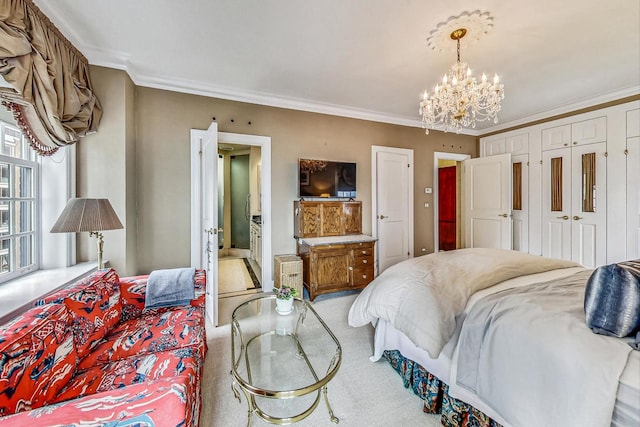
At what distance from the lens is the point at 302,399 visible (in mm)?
1622

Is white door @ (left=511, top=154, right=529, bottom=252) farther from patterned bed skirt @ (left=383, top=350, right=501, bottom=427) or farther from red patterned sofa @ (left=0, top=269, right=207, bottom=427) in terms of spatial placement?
red patterned sofa @ (left=0, top=269, right=207, bottom=427)

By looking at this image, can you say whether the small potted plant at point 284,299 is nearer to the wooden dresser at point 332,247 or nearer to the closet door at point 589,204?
the wooden dresser at point 332,247

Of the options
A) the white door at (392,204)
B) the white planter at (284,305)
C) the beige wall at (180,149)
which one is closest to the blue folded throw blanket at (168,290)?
the white planter at (284,305)

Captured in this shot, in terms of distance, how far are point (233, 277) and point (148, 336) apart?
9.24 feet

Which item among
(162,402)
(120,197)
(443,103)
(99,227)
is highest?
(443,103)

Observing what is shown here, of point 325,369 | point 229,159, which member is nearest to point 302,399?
point 325,369

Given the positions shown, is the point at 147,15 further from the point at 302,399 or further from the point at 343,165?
the point at 302,399

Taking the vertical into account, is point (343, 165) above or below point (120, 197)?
above

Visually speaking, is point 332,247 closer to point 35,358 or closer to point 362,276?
point 362,276

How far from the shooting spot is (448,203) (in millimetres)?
5250

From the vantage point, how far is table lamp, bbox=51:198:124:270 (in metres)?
1.71

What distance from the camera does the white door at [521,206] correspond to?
175 inches

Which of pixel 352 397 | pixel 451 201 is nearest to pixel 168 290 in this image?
pixel 352 397

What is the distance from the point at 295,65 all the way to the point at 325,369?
109 inches
